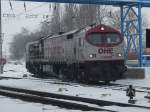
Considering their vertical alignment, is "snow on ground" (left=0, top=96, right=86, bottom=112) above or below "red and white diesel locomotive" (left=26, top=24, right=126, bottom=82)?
below

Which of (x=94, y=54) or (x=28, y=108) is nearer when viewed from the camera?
(x=28, y=108)

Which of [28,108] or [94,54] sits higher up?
[94,54]

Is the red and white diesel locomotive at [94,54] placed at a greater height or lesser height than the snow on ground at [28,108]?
greater

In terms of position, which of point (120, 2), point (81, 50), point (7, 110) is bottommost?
point (7, 110)

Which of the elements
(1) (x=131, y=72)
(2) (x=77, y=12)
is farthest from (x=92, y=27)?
(2) (x=77, y=12)

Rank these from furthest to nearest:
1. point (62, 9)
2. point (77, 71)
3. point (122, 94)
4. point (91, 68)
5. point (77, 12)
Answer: point (62, 9) < point (77, 12) < point (77, 71) < point (91, 68) < point (122, 94)

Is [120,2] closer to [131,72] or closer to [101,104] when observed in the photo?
[131,72]

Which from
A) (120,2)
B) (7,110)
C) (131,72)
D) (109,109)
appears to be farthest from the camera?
(120,2)

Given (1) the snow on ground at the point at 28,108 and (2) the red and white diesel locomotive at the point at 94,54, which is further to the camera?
(2) the red and white diesel locomotive at the point at 94,54

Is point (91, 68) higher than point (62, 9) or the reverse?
the reverse

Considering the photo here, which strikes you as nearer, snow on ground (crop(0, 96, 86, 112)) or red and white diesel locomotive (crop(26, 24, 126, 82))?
snow on ground (crop(0, 96, 86, 112))

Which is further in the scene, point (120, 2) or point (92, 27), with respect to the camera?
point (120, 2)

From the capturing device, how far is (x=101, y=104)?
15516mm

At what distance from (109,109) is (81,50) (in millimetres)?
13576
